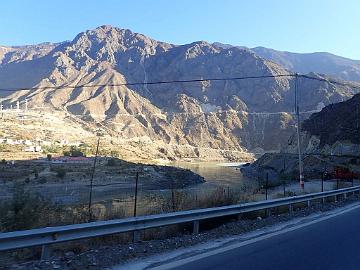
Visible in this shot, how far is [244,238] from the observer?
1105cm

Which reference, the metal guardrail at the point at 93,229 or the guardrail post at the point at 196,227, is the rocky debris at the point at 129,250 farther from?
the metal guardrail at the point at 93,229

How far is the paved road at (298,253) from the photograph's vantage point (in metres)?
8.23

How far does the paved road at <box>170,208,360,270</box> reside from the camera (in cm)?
823

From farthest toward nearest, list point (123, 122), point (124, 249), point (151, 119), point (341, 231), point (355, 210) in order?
point (151, 119)
point (123, 122)
point (355, 210)
point (341, 231)
point (124, 249)

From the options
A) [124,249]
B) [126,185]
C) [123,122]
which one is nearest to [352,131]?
[126,185]

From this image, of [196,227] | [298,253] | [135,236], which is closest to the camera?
[298,253]

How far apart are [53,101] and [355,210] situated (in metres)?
191

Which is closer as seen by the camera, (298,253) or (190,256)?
(190,256)

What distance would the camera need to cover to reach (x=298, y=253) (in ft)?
30.6

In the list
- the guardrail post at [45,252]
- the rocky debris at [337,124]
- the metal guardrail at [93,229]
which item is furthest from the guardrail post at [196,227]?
the rocky debris at [337,124]

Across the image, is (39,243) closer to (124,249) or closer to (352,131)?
(124,249)

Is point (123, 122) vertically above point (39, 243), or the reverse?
point (123, 122)

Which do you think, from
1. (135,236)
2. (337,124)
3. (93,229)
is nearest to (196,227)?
(135,236)

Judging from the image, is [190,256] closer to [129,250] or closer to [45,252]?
[129,250]
